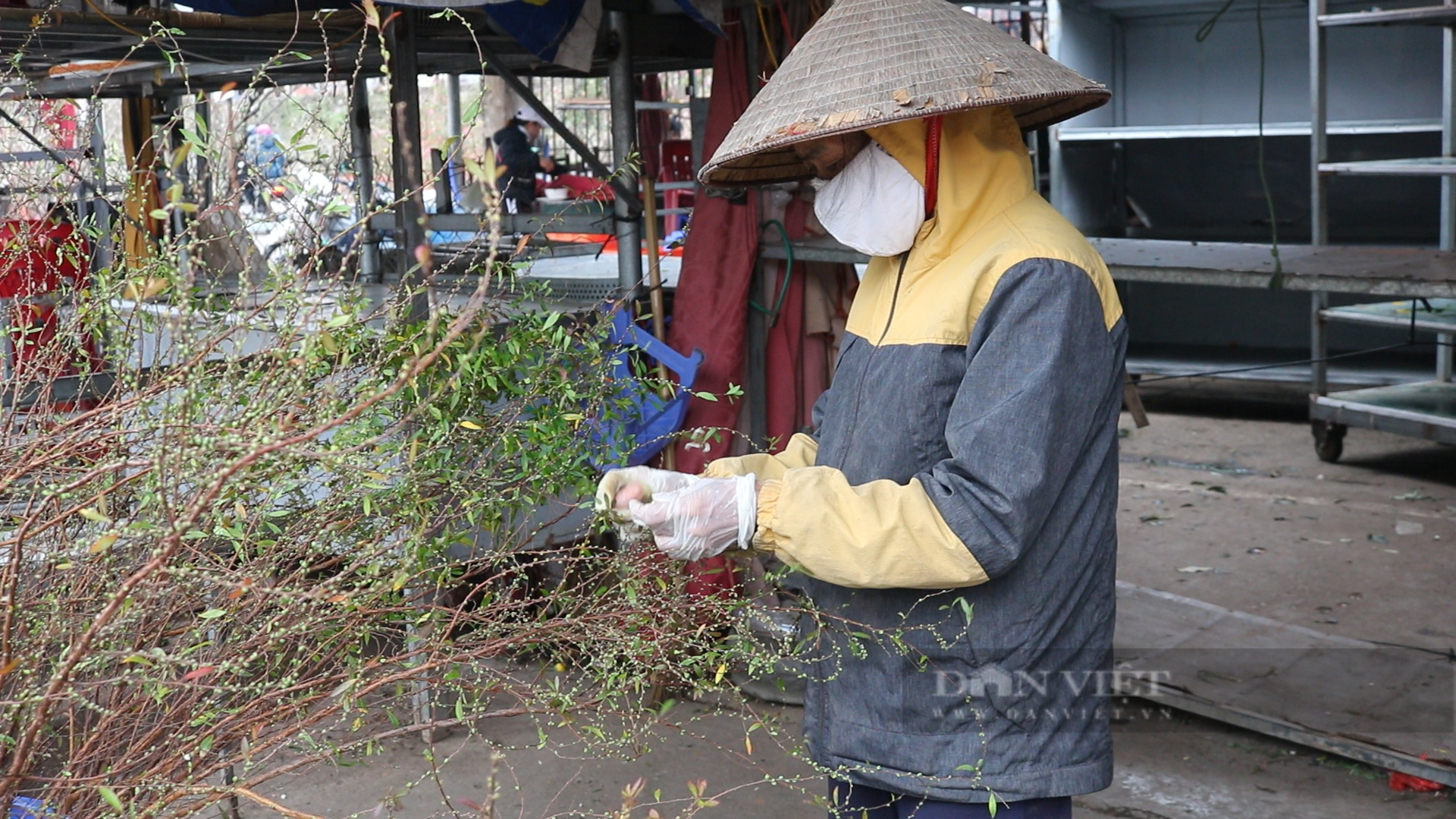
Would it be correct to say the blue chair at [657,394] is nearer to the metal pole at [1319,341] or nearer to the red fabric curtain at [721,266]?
the red fabric curtain at [721,266]

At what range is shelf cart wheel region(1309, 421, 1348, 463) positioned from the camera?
645 centimetres

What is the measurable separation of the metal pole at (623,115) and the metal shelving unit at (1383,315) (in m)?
3.27

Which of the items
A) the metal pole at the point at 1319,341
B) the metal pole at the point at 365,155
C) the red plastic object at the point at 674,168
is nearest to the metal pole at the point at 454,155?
the metal pole at the point at 365,155

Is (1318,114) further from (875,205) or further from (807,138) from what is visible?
(807,138)

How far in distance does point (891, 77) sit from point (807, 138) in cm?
14

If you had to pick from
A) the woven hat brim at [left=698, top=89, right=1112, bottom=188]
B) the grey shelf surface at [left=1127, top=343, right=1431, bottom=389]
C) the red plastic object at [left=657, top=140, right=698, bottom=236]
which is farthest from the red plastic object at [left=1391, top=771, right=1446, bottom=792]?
the red plastic object at [left=657, top=140, right=698, bottom=236]

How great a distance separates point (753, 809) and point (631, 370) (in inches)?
49.2

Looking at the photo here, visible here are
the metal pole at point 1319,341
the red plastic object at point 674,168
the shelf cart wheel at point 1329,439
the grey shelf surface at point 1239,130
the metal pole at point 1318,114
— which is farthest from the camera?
the red plastic object at point 674,168

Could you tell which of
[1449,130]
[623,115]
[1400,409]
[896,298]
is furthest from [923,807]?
[1449,130]

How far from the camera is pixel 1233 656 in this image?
402 cm

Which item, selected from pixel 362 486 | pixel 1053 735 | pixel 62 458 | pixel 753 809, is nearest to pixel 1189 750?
pixel 753 809

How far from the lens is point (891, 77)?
1770 millimetres

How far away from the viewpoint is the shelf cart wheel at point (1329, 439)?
6.45m

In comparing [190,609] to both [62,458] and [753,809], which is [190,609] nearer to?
[62,458]
